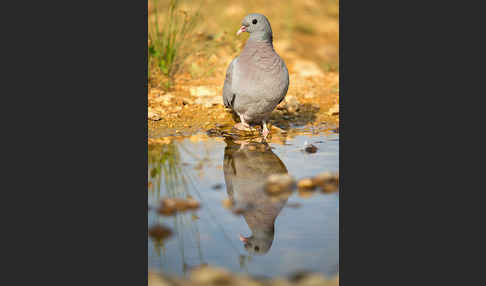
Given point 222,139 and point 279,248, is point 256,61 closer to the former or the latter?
point 222,139

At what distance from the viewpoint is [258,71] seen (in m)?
4.86

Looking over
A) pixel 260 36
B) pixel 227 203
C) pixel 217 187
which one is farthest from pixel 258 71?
pixel 227 203

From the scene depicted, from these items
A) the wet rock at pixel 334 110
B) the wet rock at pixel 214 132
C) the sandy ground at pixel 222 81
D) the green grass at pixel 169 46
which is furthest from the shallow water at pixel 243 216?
the green grass at pixel 169 46

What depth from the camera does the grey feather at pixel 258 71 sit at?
4.87 metres

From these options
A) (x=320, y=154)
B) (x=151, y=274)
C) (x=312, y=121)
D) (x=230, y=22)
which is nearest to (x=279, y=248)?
(x=151, y=274)

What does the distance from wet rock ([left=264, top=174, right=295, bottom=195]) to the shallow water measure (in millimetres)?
82

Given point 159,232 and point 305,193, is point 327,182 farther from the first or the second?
point 159,232

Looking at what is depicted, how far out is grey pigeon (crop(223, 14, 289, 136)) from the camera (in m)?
4.87

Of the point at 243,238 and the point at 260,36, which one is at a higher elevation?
the point at 260,36

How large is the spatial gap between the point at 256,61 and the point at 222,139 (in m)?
0.85

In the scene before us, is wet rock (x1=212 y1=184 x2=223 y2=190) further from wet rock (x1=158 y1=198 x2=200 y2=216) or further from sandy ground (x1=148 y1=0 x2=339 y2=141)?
sandy ground (x1=148 y1=0 x2=339 y2=141)

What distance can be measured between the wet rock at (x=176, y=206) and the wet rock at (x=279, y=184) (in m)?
0.58

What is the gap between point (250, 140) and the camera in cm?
511

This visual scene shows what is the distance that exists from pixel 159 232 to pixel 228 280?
0.67 meters
